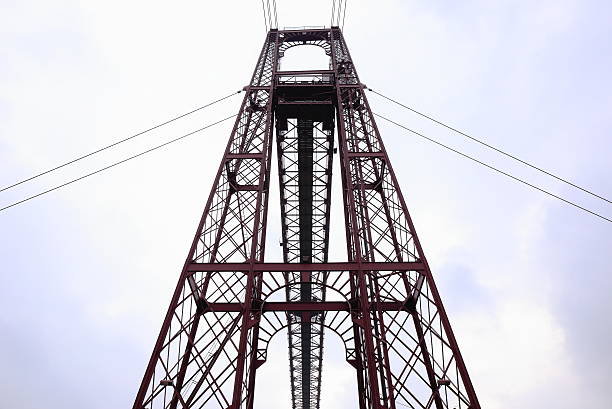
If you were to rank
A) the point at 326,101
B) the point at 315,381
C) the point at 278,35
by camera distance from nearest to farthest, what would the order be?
the point at 326,101 < the point at 278,35 < the point at 315,381

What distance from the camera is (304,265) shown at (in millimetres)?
11000

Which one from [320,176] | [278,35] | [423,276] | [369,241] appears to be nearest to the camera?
[423,276]

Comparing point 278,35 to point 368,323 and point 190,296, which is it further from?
point 368,323

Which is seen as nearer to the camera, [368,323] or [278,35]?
[368,323]

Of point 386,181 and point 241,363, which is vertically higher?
point 386,181

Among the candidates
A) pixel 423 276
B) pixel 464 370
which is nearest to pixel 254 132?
pixel 423 276

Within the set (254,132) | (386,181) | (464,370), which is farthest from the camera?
(254,132)

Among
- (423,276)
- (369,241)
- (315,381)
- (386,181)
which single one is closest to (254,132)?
(386,181)

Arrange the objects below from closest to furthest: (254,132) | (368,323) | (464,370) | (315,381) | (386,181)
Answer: (464,370) → (368,323) → (386,181) → (254,132) → (315,381)

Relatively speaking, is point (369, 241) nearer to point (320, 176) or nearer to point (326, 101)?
point (326, 101)

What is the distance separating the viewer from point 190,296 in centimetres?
1147

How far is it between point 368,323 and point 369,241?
317 cm

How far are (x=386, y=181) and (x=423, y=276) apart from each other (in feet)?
14.0

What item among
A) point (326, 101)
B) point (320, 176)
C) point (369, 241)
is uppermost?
point (320, 176)
